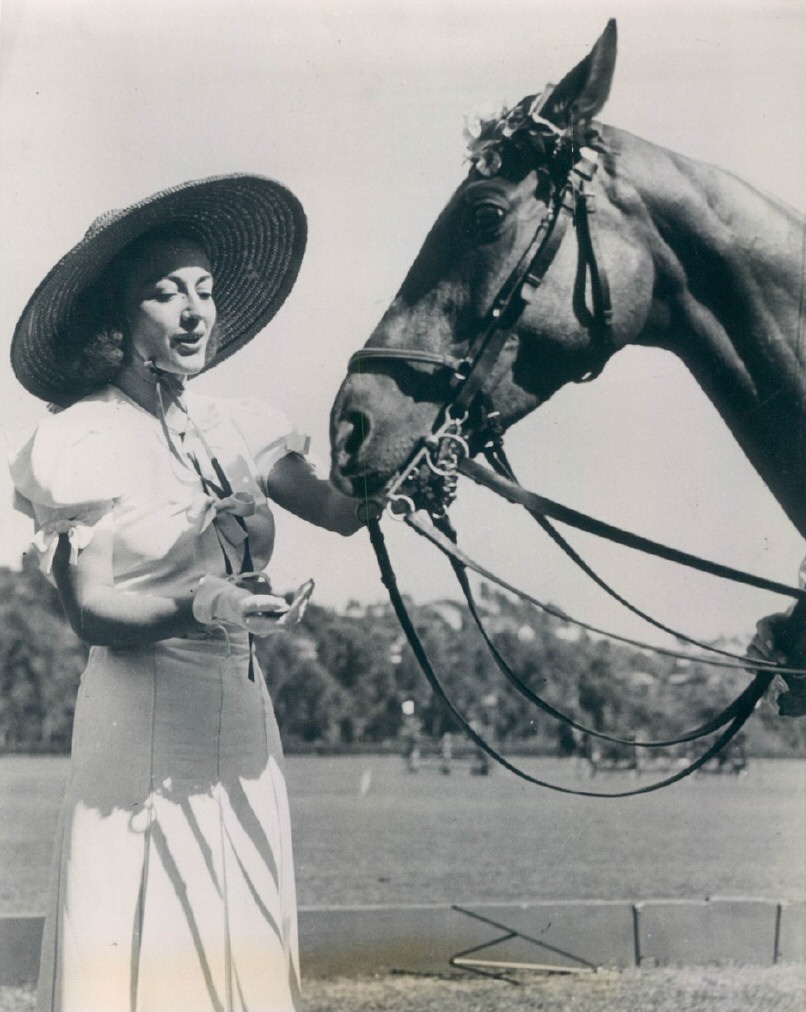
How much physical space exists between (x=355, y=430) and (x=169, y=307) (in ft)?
2.52

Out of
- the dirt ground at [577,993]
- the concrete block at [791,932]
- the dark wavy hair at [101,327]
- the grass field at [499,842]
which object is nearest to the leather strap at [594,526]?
the dark wavy hair at [101,327]

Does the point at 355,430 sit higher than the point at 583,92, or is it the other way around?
the point at 583,92

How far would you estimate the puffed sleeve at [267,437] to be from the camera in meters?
2.99

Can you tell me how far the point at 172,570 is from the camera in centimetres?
277

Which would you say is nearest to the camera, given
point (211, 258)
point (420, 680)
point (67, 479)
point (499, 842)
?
point (67, 479)

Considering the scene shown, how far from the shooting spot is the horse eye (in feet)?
7.89

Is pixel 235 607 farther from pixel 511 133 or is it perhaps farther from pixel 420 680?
pixel 420 680

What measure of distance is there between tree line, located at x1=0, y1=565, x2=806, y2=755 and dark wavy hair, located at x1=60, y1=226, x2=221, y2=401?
16670 millimetres

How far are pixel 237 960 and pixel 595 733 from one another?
0.95 metres

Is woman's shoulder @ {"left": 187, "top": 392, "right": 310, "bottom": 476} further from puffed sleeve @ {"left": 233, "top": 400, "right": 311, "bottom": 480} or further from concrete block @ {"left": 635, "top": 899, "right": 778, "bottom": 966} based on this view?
concrete block @ {"left": 635, "top": 899, "right": 778, "bottom": 966}

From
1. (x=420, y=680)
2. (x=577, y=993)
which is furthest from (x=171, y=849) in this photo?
(x=420, y=680)

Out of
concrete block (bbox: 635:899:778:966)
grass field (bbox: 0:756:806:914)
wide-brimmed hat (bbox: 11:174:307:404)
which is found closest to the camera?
wide-brimmed hat (bbox: 11:174:307:404)

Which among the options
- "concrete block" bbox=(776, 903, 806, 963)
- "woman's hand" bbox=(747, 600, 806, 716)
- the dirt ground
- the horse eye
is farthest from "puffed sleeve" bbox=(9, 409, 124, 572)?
"concrete block" bbox=(776, 903, 806, 963)

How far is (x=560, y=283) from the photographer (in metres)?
2.42
